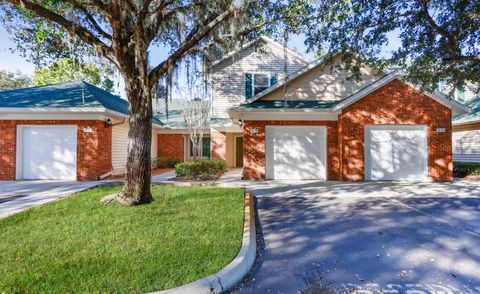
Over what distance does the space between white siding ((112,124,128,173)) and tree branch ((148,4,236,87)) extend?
23.1 ft

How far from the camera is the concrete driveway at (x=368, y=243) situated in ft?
10.9

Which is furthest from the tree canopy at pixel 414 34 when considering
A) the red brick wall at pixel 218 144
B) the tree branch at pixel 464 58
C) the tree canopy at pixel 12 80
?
the tree canopy at pixel 12 80

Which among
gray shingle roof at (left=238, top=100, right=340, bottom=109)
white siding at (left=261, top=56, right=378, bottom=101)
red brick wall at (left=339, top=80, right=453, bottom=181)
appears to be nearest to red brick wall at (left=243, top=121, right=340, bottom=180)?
red brick wall at (left=339, top=80, right=453, bottom=181)

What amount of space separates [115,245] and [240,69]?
1300 cm

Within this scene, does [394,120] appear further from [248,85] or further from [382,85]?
[248,85]

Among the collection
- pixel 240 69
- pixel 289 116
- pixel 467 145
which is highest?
pixel 240 69

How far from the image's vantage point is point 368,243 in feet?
15.2

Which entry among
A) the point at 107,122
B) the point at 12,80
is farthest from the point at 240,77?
the point at 12,80

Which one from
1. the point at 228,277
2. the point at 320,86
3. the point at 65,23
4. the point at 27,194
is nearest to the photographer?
the point at 228,277

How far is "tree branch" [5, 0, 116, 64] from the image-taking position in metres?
5.73

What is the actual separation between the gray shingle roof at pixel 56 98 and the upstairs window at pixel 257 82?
21.2ft

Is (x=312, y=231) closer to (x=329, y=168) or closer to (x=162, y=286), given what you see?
(x=162, y=286)

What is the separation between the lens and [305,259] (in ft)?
13.2

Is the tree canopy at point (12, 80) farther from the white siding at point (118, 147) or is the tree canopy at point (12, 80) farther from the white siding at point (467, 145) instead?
the white siding at point (467, 145)
